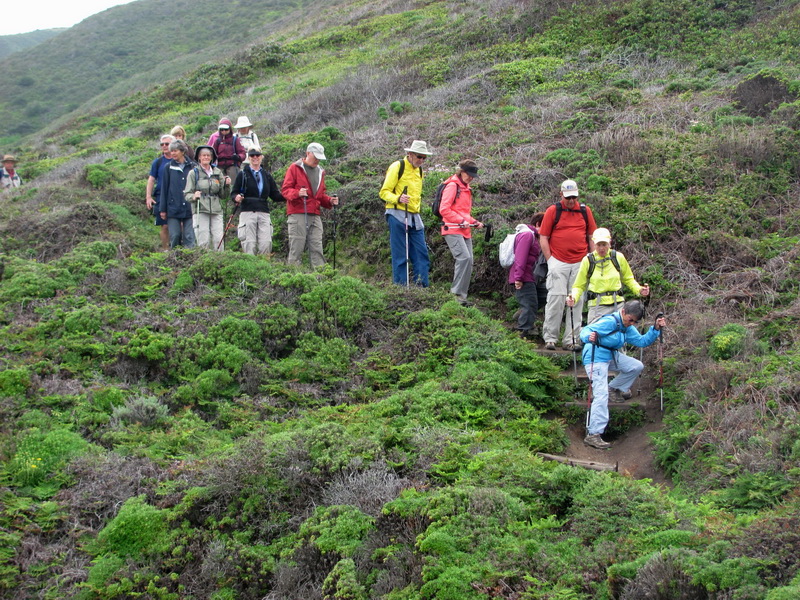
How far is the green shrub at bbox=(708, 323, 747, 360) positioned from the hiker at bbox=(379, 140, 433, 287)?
4.07 m

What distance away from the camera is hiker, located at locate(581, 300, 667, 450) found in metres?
7.24

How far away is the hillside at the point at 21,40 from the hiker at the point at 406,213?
221ft

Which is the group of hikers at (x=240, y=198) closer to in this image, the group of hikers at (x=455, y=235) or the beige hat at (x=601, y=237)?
the group of hikers at (x=455, y=235)

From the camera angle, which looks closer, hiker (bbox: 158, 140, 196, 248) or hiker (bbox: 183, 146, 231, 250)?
hiker (bbox: 183, 146, 231, 250)

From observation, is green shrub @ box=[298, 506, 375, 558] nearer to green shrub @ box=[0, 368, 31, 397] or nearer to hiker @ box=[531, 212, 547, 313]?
green shrub @ box=[0, 368, 31, 397]

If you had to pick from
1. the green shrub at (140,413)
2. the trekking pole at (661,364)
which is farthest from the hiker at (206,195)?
the trekking pole at (661,364)

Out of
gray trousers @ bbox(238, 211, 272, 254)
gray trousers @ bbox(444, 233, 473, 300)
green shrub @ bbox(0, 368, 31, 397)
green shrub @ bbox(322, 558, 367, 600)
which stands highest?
gray trousers @ bbox(238, 211, 272, 254)

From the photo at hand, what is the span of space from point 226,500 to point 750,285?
6604 millimetres

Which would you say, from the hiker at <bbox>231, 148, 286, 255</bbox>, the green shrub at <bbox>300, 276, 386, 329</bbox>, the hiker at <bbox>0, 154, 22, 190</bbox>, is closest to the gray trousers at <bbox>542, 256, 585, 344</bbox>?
the green shrub at <bbox>300, 276, 386, 329</bbox>

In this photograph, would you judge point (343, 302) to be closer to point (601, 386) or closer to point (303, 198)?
point (303, 198)

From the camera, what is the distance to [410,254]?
10.3m

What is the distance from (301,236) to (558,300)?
3938 millimetres

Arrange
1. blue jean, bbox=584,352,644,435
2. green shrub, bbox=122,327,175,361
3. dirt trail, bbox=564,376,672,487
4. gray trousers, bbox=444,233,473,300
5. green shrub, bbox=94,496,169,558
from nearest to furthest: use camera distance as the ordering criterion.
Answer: green shrub, bbox=94,496,169,558
dirt trail, bbox=564,376,672,487
blue jean, bbox=584,352,644,435
green shrub, bbox=122,327,175,361
gray trousers, bbox=444,233,473,300

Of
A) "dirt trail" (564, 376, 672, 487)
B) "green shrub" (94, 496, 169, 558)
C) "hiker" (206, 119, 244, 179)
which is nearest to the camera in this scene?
"green shrub" (94, 496, 169, 558)
